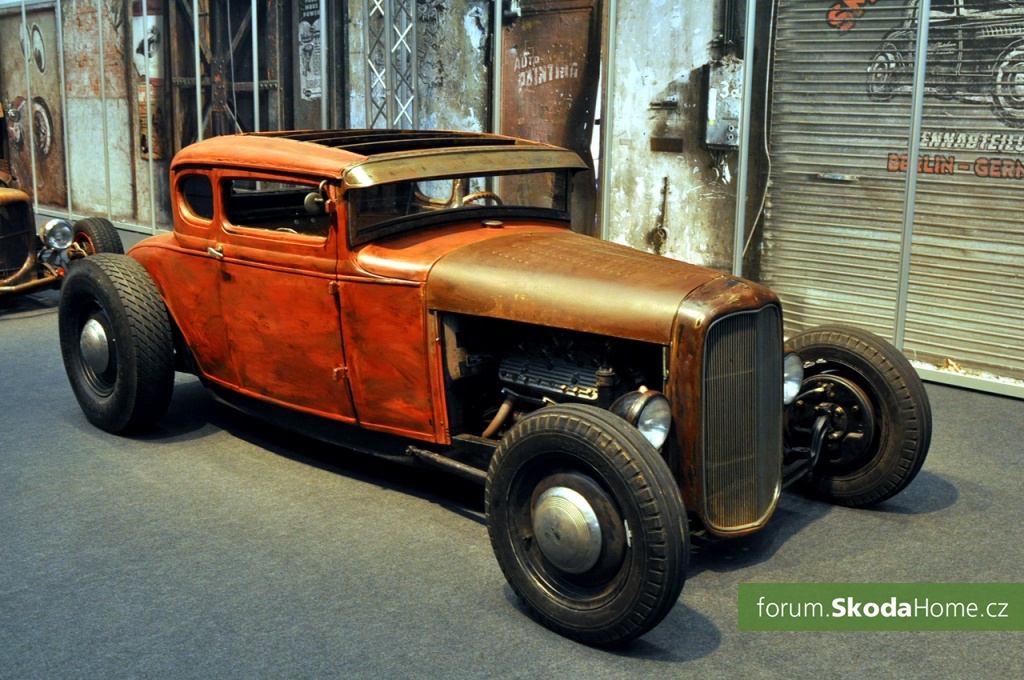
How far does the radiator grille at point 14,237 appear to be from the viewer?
924 centimetres

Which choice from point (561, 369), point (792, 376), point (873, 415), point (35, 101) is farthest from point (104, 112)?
point (873, 415)

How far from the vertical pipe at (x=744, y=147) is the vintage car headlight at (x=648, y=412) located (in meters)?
4.41

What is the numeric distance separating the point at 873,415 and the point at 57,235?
713 centimetres

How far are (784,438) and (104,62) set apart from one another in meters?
12.9

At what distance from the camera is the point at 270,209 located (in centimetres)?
590

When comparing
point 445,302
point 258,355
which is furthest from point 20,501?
point 445,302

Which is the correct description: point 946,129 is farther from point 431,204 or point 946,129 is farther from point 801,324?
point 431,204

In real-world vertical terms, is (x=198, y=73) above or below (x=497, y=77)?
above

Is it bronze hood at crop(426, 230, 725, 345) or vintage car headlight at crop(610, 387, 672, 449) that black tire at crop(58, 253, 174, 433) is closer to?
bronze hood at crop(426, 230, 725, 345)

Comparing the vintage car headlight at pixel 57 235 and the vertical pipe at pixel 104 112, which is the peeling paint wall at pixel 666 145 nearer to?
the vintage car headlight at pixel 57 235

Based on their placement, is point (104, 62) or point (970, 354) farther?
point (104, 62)

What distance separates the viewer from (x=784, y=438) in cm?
496

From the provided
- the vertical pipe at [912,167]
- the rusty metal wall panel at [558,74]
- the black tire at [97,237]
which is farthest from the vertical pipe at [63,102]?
the vertical pipe at [912,167]

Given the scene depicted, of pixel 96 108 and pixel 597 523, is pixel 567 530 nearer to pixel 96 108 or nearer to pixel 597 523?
pixel 597 523
